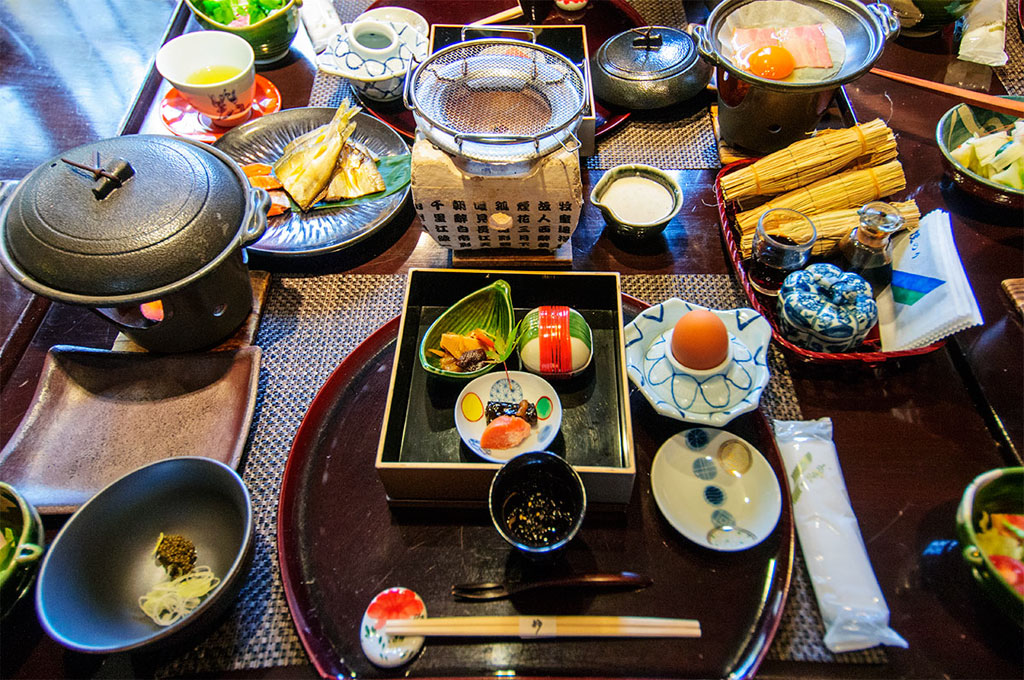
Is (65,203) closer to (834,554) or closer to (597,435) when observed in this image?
(597,435)

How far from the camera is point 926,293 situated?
1.51 metres

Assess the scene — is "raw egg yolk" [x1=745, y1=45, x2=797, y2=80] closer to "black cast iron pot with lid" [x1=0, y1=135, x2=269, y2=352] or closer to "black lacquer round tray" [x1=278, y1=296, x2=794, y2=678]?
"black lacquer round tray" [x1=278, y1=296, x2=794, y2=678]

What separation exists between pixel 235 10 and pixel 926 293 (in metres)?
2.85

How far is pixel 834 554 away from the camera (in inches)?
49.7

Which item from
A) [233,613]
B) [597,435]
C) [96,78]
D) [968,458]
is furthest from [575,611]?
[96,78]

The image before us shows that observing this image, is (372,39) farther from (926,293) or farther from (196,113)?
(926,293)

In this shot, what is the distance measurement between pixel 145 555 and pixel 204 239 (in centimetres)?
76

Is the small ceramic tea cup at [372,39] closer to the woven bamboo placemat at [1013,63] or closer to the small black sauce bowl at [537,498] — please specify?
the small black sauce bowl at [537,498]

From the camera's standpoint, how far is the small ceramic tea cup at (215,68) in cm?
208

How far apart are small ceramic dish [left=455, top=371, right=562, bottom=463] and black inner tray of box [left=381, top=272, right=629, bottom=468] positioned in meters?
0.06

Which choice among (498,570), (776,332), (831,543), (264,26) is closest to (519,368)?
(498,570)

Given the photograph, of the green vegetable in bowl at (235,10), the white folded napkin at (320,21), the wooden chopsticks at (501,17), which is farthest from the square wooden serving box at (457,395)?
the green vegetable in bowl at (235,10)

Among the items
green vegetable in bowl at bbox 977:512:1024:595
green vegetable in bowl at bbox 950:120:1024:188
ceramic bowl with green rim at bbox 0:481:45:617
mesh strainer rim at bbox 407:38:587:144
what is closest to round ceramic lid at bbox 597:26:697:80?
mesh strainer rim at bbox 407:38:587:144

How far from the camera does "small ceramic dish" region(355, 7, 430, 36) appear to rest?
2.41 metres
